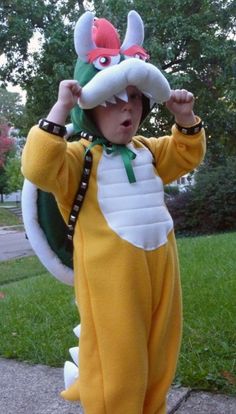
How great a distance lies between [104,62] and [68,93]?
0.64ft

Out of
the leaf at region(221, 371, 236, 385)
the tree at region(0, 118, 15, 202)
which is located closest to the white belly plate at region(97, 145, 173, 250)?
the leaf at region(221, 371, 236, 385)

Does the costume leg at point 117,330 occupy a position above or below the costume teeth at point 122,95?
below

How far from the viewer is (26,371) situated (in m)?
3.30

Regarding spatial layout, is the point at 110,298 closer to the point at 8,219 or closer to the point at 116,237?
the point at 116,237

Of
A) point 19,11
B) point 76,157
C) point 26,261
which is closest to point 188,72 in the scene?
point 19,11

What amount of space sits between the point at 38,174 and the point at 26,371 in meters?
1.93

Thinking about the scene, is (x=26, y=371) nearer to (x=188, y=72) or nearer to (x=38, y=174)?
(x=38, y=174)

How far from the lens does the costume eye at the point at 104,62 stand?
1864mm

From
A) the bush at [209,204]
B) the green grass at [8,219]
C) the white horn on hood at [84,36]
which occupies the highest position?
the white horn on hood at [84,36]

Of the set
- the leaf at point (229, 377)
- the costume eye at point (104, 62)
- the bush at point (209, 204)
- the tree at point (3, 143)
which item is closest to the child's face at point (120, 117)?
the costume eye at point (104, 62)

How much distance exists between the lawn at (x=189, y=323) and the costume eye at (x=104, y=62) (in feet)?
6.05

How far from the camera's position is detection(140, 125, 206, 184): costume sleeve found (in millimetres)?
2070

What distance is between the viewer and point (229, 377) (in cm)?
288

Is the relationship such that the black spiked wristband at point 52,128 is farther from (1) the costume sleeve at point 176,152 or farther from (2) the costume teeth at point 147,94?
(1) the costume sleeve at point 176,152
